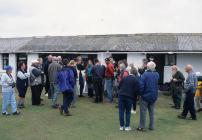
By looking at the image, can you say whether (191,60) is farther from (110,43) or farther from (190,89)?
(190,89)

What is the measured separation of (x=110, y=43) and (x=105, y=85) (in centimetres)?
782

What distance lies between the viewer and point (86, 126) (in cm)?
1102

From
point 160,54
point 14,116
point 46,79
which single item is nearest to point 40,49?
point 160,54

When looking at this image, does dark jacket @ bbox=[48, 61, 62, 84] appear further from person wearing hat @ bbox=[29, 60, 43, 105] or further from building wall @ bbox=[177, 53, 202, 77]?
building wall @ bbox=[177, 53, 202, 77]

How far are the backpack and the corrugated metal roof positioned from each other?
9895mm

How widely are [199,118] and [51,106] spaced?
5.56 metres

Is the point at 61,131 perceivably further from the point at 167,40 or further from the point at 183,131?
the point at 167,40

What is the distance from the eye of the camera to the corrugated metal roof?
21839 mm

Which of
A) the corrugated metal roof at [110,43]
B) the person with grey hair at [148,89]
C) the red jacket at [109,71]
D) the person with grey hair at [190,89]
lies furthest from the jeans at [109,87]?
the corrugated metal roof at [110,43]

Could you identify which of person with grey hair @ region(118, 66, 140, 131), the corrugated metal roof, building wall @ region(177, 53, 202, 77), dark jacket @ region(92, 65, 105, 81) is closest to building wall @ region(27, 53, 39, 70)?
the corrugated metal roof

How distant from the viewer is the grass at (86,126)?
9.77 m

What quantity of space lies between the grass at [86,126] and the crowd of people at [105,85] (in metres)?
0.44

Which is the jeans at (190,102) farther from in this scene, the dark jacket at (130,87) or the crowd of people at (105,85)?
the dark jacket at (130,87)

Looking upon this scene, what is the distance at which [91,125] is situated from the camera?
11.2m
